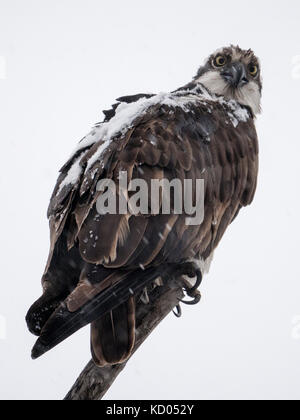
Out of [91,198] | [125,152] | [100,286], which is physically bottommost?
[100,286]

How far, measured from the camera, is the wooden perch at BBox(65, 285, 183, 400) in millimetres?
3779

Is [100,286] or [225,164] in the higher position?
[225,164]

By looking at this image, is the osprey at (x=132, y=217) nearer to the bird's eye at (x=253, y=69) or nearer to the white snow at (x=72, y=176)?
the white snow at (x=72, y=176)

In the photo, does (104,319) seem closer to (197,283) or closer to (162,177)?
(197,283)

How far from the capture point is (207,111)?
188 inches

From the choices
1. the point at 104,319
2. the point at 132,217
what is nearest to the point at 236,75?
the point at 132,217

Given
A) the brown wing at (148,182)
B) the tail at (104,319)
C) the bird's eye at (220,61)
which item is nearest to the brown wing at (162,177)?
the brown wing at (148,182)

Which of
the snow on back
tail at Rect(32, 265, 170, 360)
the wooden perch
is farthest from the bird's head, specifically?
tail at Rect(32, 265, 170, 360)

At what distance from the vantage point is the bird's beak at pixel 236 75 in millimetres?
5746

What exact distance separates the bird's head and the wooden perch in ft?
7.57

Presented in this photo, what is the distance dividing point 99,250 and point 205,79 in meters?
2.90

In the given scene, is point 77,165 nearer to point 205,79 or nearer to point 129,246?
point 129,246

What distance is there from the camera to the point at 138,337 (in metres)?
3.96

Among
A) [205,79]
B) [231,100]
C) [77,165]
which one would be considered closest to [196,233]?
[77,165]
